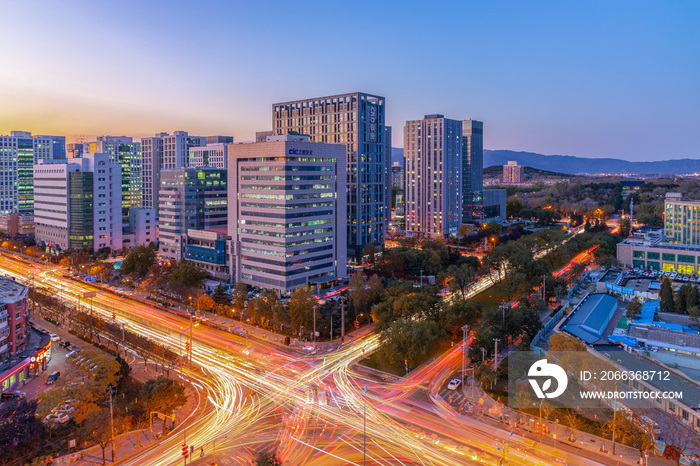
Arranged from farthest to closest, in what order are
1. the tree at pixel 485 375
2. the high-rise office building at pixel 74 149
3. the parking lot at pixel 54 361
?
the high-rise office building at pixel 74 149, the parking lot at pixel 54 361, the tree at pixel 485 375

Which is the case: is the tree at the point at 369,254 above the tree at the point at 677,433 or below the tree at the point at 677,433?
above

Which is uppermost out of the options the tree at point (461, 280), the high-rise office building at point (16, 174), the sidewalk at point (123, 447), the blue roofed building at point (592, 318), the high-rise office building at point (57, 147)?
the high-rise office building at point (57, 147)

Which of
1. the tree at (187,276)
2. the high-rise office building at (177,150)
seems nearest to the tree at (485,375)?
→ the tree at (187,276)

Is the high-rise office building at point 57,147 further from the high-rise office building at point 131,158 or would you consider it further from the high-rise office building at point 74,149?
the high-rise office building at point 131,158

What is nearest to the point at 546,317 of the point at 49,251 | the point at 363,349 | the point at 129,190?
the point at 363,349

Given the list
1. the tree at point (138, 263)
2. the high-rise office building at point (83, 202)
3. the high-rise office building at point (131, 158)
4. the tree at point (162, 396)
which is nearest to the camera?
the tree at point (162, 396)

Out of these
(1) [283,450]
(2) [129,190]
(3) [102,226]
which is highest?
(2) [129,190]

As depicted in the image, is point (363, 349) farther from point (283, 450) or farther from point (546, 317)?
point (546, 317)

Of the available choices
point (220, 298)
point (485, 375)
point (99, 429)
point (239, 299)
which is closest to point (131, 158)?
point (220, 298)
